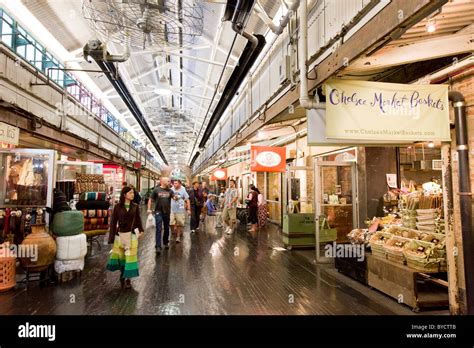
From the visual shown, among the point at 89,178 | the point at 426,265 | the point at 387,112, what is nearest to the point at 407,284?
the point at 426,265

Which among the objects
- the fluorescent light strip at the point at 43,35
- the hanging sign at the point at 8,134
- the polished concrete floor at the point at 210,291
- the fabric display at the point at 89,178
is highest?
the fluorescent light strip at the point at 43,35

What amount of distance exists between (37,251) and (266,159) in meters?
5.80

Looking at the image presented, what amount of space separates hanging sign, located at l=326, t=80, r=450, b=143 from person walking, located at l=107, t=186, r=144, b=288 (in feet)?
10.5

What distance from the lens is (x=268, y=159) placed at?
26.5 ft

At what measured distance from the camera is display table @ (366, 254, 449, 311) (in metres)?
3.48

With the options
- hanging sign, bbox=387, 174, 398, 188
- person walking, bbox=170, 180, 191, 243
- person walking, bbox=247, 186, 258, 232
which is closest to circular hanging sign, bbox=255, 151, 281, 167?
person walking, bbox=247, 186, 258, 232

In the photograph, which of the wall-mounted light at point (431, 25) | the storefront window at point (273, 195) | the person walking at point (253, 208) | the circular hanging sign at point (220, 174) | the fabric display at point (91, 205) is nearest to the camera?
the wall-mounted light at point (431, 25)

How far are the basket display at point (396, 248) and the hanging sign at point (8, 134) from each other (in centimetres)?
612

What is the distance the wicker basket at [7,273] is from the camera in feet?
12.9

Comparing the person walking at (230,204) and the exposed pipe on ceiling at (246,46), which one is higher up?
the exposed pipe on ceiling at (246,46)

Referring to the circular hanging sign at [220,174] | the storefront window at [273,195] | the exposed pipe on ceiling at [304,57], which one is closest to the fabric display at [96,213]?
the exposed pipe on ceiling at [304,57]

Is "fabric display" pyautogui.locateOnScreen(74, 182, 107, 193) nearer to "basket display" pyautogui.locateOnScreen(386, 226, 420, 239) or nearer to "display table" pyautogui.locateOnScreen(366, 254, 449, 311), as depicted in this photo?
"display table" pyautogui.locateOnScreen(366, 254, 449, 311)

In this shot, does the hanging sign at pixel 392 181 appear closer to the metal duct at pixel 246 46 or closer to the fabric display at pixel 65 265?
the metal duct at pixel 246 46
